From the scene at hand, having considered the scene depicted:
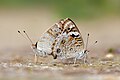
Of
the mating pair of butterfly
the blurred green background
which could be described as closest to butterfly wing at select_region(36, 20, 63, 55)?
the mating pair of butterfly

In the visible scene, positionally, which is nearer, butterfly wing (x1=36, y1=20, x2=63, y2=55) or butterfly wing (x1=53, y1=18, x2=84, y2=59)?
butterfly wing (x1=36, y1=20, x2=63, y2=55)

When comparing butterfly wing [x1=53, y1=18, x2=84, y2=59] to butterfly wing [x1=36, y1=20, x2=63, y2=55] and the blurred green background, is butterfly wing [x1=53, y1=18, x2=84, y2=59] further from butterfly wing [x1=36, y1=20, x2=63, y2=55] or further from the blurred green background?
the blurred green background

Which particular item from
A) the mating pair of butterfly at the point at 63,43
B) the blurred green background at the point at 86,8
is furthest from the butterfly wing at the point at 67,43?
the blurred green background at the point at 86,8

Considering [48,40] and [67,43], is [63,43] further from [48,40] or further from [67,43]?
[48,40]

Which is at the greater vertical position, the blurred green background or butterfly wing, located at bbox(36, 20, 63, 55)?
the blurred green background

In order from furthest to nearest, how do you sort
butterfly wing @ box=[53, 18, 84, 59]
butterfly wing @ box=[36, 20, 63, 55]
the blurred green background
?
1. the blurred green background
2. butterfly wing @ box=[53, 18, 84, 59]
3. butterfly wing @ box=[36, 20, 63, 55]

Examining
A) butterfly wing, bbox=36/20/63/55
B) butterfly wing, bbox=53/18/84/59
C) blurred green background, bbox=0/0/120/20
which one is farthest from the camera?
blurred green background, bbox=0/0/120/20

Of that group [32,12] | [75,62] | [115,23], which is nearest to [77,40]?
[75,62]

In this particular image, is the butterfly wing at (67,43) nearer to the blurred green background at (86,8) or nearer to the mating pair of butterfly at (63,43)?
the mating pair of butterfly at (63,43)

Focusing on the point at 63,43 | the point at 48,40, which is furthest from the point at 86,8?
the point at 48,40
